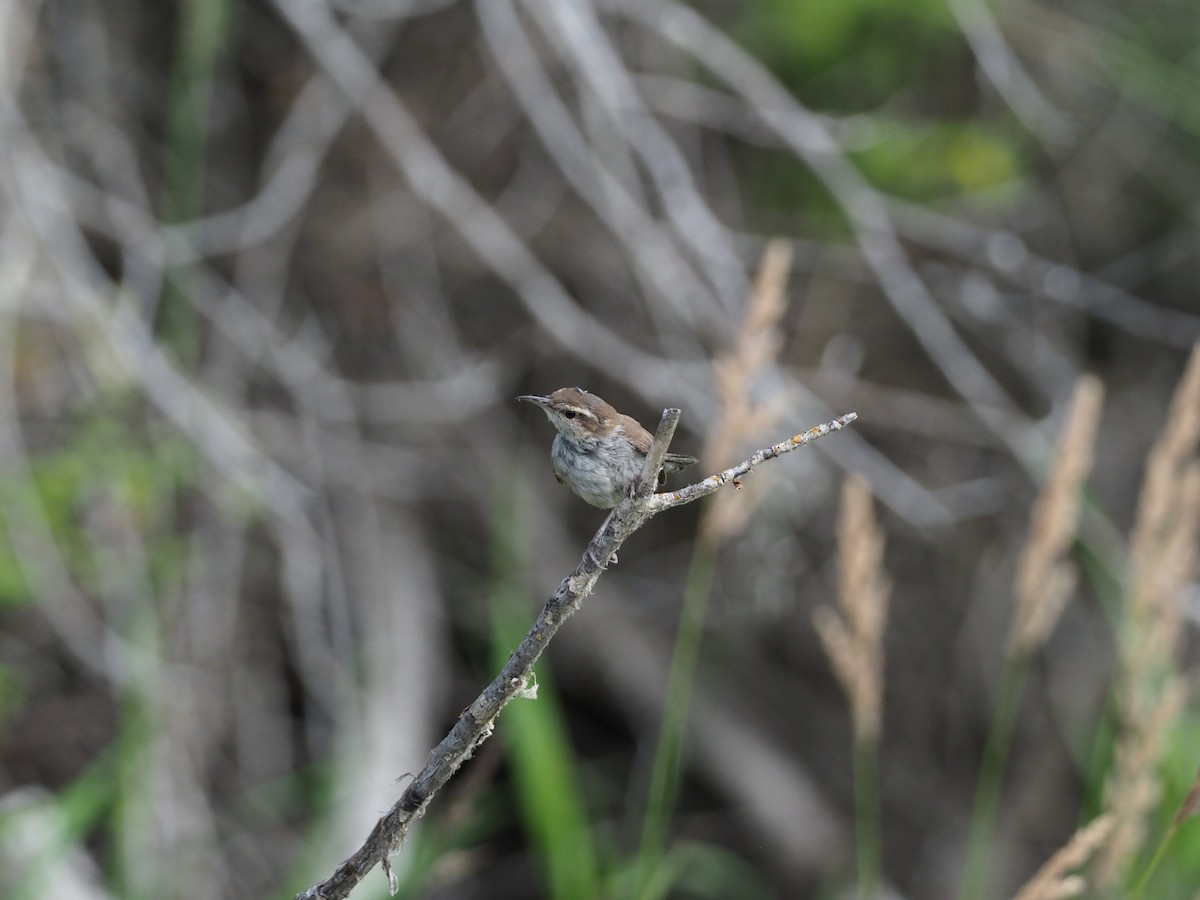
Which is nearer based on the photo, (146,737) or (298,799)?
(146,737)

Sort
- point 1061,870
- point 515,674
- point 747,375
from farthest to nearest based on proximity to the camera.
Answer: point 747,375, point 1061,870, point 515,674

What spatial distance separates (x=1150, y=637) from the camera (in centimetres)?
225

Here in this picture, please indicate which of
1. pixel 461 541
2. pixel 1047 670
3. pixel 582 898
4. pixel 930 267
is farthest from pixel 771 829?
pixel 582 898

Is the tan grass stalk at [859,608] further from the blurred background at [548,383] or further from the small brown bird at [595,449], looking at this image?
the blurred background at [548,383]

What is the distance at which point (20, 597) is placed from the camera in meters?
3.86

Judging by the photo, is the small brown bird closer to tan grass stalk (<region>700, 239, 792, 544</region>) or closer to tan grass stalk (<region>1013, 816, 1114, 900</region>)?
tan grass stalk (<region>700, 239, 792, 544</region>)

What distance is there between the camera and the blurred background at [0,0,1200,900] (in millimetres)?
3988

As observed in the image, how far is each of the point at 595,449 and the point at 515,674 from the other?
1.53 feet

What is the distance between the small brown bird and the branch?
21 cm

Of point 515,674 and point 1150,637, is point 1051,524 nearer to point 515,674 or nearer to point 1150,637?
point 1150,637

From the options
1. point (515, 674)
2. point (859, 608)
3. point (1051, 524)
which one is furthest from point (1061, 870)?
point (515, 674)

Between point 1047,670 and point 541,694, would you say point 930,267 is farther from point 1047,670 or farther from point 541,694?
point 541,694

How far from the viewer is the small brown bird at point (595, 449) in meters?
1.50

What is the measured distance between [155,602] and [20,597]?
41cm
